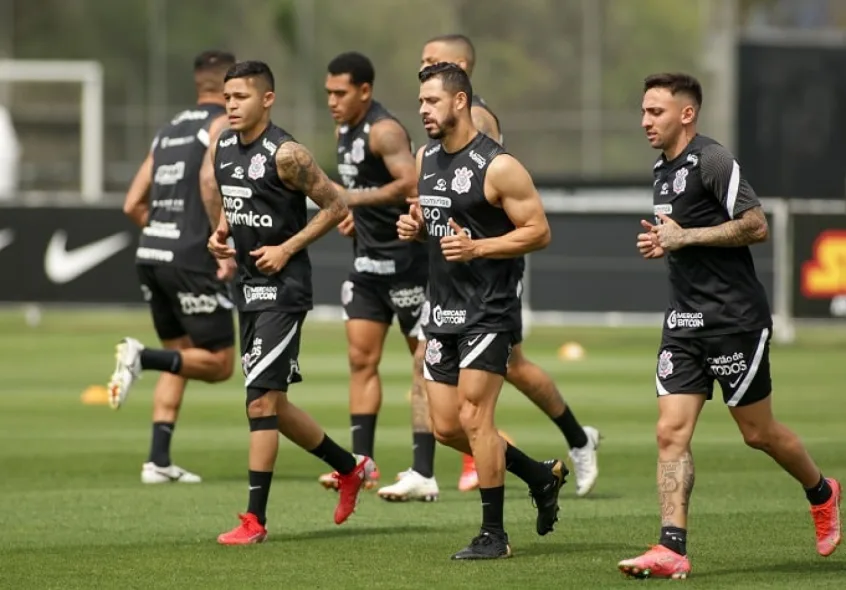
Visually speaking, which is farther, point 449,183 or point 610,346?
point 610,346

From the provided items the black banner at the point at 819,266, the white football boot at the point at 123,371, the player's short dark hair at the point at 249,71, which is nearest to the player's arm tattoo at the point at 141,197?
the white football boot at the point at 123,371

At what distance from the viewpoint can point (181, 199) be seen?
12.8 m

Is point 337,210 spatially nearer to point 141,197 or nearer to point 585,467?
point 585,467

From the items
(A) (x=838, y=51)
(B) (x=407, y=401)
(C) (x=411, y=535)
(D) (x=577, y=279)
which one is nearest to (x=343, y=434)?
(B) (x=407, y=401)

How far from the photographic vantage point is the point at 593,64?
34.7m

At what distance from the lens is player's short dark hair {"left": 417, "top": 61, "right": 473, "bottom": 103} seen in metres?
9.16

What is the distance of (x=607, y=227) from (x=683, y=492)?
16901 mm

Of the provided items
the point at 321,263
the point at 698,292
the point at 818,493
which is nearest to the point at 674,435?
the point at 698,292

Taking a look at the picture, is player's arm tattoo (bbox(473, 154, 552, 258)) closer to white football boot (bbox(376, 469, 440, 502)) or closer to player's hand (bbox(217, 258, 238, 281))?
player's hand (bbox(217, 258, 238, 281))

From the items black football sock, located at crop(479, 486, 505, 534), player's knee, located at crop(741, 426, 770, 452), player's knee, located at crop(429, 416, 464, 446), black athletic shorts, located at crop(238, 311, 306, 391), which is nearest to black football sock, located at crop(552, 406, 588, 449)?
player's knee, located at crop(429, 416, 464, 446)

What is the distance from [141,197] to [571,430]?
3623 millimetres

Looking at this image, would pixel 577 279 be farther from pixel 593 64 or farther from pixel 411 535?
pixel 411 535

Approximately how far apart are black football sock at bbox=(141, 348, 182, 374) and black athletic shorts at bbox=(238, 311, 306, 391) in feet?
7.68

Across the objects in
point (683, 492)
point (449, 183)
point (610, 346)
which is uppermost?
point (449, 183)
